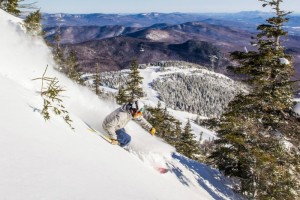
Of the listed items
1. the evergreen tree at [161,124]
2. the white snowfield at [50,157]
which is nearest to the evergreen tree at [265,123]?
the white snowfield at [50,157]

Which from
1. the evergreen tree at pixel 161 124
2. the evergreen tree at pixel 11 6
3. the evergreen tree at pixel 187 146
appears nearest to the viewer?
the evergreen tree at pixel 11 6

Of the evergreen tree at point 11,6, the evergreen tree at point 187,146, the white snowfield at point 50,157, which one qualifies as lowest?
the evergreen tree at point 187,146

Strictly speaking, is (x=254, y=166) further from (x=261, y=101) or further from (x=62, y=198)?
(x=62, y=198)

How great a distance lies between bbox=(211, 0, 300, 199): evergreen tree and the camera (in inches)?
597

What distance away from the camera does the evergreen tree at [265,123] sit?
597 inches

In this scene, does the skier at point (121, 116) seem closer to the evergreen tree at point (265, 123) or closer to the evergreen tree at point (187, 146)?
the evergreen tree at point (265, 123)

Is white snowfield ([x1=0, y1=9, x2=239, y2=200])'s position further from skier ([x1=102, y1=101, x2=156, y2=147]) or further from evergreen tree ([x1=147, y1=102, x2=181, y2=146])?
evergreen tree ([x1=147, y1=102, x2=181, y2=146])

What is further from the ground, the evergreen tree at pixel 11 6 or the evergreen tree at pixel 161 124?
the evergreen tree at pixel 11 6

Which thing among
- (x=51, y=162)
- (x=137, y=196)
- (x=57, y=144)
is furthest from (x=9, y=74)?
(x=137, y=196)

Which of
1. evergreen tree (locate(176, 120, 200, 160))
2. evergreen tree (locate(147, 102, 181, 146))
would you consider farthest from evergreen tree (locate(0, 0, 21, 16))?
evergreen tree (locate(176, 120, 200, 160))

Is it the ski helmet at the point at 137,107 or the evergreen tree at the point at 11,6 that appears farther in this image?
the evergreen tree at the point at 11,6

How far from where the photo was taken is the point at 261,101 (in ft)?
56.9

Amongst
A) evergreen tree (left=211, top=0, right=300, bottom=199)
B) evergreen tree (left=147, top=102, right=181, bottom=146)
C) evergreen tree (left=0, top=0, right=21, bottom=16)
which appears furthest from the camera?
evergreen tree (left=147, top=102, right=181, bottom=146)

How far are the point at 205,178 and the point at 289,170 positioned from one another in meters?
3.89
